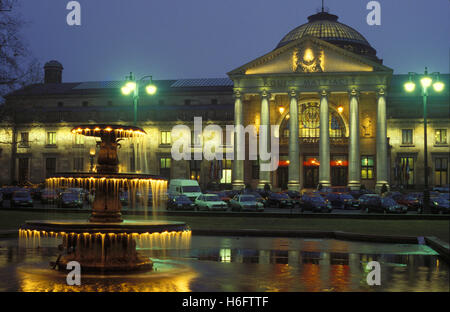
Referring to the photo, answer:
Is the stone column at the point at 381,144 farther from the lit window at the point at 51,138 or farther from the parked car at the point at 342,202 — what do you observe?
the lit window at the point at 51,138

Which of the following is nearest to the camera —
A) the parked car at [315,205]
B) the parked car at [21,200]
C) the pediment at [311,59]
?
the parked car at [315,205]

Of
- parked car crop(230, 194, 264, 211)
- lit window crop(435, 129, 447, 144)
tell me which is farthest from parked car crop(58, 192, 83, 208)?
lit window crop(435, 129, 447, 144)

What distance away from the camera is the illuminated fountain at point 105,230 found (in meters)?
16.1

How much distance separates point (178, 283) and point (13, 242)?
11862 mm

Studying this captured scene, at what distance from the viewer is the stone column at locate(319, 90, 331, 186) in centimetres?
8006

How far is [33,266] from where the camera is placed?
16.8 metres

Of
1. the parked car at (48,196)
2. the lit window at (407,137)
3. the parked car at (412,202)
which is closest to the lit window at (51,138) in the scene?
the parked car at (48,196)

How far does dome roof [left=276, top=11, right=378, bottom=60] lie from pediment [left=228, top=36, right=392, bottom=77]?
2142 cm

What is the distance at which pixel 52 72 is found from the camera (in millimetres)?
122562

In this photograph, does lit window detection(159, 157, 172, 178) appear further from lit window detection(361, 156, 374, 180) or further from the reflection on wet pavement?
the reflection on wet pavement

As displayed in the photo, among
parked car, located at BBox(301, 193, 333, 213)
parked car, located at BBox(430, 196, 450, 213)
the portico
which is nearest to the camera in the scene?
parked car, located at BBox(430, 196, 450, 213)

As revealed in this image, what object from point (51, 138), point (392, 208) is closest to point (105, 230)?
point (392, 208)

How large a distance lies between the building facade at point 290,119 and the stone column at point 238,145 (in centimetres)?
14
